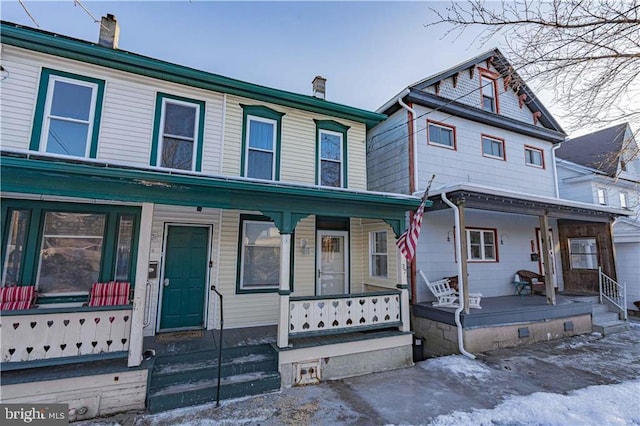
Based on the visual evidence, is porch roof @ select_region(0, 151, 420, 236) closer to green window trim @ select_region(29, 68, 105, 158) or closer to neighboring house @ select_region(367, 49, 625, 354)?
green window trim @ select_region(29, 68, 105, 158)

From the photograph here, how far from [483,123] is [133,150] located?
982 cm

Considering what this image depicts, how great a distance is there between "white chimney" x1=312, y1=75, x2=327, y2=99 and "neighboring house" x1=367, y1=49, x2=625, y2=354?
7.11 feet

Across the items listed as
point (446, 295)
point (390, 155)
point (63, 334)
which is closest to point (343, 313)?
point (446, 295)

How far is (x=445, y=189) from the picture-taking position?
686 cm

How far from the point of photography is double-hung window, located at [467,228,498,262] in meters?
8.88

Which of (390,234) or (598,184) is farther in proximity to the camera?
(598,184)

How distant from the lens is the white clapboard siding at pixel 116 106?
509cm

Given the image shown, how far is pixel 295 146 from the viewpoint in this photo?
23.4ft

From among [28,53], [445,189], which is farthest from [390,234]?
[28,53]

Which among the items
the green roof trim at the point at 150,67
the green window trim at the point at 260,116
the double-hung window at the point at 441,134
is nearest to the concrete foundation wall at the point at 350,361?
the green window trim at the point at 260,116

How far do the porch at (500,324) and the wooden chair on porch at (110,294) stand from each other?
20.4 ft

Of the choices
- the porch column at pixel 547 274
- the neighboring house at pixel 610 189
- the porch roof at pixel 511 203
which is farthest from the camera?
the neighboring house at pixel 610 189

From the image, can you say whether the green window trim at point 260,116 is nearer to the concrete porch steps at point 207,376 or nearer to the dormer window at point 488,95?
the concrete porch steps at point 207,376

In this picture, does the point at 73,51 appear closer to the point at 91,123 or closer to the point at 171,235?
the point at 91,123
